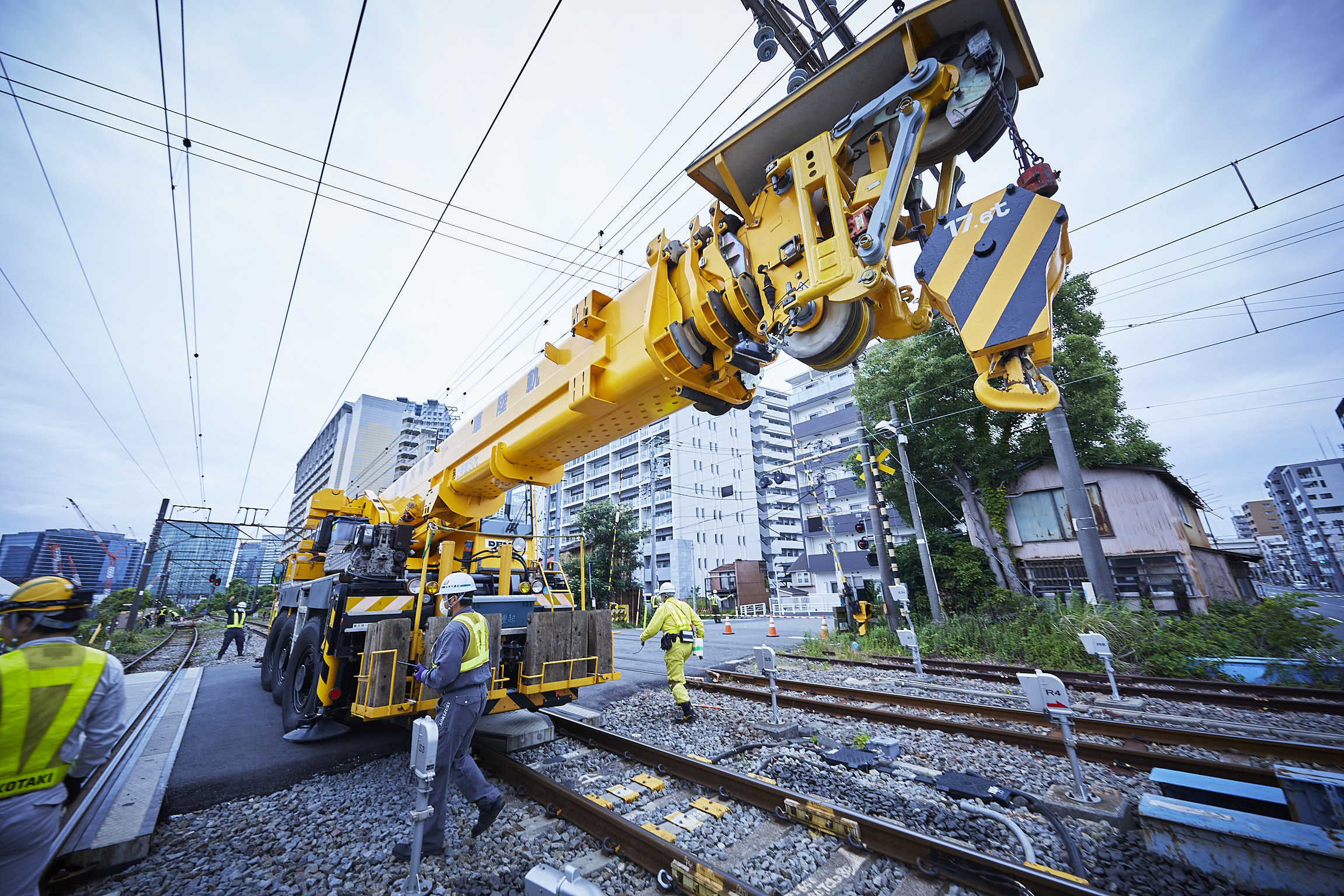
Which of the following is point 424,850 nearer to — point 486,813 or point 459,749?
point 486,813

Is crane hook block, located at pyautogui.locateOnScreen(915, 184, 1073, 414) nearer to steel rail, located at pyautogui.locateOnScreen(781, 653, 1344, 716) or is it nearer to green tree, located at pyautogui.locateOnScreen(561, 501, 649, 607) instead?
steel rail, located at pyautogui.locateOnScreen(781, 653, 1344, 716)

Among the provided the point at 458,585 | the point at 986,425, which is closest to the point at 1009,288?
the point at 458,585

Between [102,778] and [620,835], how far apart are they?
5.14 m

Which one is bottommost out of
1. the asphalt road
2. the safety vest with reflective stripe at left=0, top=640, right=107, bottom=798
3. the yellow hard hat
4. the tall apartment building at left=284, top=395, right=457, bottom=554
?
the asphalt road

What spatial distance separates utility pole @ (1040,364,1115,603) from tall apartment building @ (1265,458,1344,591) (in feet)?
182

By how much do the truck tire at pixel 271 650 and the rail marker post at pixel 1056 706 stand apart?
968 centimetres

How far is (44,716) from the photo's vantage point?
2.14 metres

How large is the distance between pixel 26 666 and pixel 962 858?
15.9 ft

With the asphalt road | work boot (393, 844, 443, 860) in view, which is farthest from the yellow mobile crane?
the asphalt road

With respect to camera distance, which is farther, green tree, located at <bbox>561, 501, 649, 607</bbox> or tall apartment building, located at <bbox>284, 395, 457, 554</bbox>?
tall apartment building, located at <bbox>284, 395, 457, 554</bbox>

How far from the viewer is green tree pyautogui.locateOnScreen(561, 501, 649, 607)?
92.1 feet

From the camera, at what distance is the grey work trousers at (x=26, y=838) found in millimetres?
1948

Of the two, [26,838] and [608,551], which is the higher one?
[608,551]

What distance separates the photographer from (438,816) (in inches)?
136
